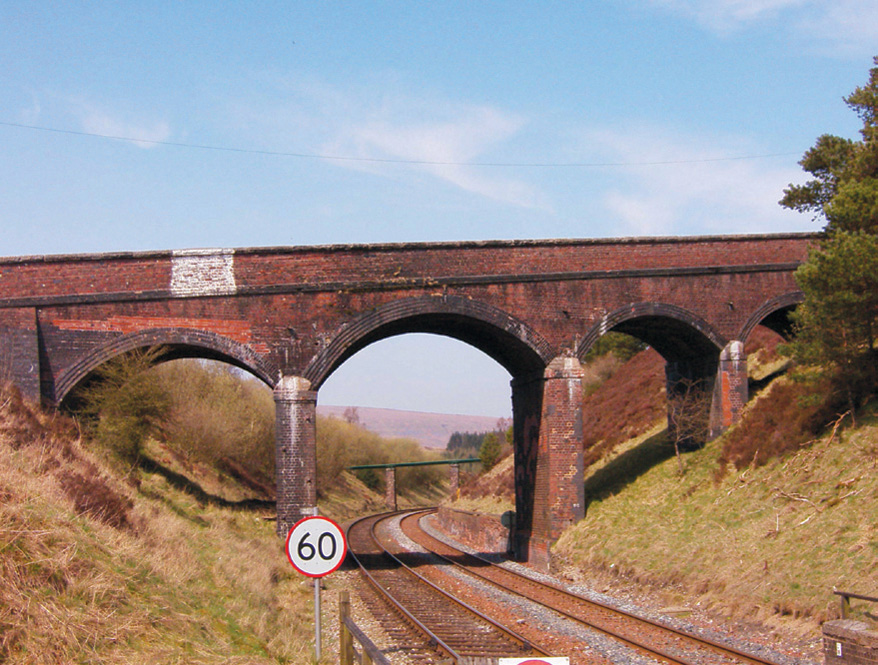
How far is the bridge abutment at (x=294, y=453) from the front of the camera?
64.4 feet

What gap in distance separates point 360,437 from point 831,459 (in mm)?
66816

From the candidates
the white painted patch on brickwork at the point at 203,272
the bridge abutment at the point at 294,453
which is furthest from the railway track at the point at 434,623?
the white painted patch on brickwork at the point at 203,272

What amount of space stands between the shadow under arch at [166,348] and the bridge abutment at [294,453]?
0.59 meters

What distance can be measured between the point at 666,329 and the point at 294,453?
37.3 feet

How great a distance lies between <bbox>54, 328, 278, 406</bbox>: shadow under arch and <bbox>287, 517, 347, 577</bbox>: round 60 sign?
11098mm

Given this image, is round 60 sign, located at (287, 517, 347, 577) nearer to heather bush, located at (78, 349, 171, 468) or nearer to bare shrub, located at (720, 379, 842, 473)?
heather bush, located at (78, 349, 171, 468)

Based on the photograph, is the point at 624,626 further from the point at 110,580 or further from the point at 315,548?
the point at 110,580

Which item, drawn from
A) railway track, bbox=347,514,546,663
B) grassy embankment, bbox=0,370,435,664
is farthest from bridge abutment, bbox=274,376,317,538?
railway track, bbox=347,514,546,663

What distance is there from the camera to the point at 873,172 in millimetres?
19094

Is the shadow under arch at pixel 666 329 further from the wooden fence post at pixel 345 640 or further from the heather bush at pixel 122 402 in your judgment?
the wooden fence post at pixel 345 640

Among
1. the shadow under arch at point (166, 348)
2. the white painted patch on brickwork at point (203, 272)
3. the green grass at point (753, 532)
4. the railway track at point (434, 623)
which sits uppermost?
the white painted patch on brickwork at point (203, 272)

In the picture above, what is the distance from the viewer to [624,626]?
1309 centimetres

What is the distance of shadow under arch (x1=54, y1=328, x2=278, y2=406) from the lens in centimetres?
1945

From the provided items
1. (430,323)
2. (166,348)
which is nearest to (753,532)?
(430,323)
